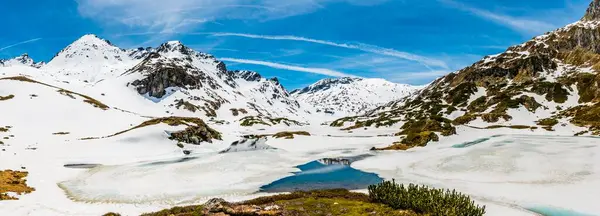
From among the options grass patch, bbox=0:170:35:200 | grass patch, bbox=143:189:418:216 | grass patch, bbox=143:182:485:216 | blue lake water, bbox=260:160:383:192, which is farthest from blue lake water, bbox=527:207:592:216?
grass patch, bbox=0:170:35:200

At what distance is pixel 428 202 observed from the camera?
81.7ft

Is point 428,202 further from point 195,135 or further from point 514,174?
point 195,135

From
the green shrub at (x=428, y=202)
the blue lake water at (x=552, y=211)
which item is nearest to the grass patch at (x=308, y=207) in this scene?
the green shrub at (x=428, y=202)

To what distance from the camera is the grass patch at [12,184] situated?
33263mm

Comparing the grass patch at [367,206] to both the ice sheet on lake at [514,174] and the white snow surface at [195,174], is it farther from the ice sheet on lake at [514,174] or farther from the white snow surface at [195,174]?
the ice sheet on lake at [514,174]

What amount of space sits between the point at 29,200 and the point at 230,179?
67.7 feet

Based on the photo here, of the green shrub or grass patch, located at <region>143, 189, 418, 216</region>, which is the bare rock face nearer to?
grass patch, located at <region>143, 189, 418, 216</region>

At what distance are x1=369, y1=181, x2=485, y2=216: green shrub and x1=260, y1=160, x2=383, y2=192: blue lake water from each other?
10.1m

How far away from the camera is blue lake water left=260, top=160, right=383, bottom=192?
3962 cm

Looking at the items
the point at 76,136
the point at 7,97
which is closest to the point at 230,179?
the point at 76,136

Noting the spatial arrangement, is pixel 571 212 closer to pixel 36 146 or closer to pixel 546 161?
pixel 546 161

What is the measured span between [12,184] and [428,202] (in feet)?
135

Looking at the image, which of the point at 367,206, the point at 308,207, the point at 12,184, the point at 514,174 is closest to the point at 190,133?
the point at 12,184

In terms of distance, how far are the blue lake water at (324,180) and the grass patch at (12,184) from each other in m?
23.4
